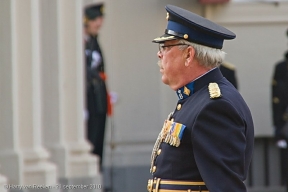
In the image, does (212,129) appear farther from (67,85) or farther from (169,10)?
(67,85)

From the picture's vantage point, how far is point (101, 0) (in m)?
11.1

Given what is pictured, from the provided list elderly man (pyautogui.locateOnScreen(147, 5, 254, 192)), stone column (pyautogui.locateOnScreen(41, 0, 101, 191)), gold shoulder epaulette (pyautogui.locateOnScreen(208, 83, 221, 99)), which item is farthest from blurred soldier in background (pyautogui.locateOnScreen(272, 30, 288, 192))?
gold shoulder epaulette (pyautogui.locateOnScreen(208, 83, 221, 99))

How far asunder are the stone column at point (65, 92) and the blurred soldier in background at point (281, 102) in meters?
2.26

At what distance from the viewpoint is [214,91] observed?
3.72 meters

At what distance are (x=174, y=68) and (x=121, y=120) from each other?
280 inches

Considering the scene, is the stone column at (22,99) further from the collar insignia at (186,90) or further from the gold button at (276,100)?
the collar insignia at (186,90)

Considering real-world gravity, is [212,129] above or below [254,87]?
above

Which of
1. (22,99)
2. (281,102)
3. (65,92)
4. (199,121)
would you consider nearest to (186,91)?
(199,121)

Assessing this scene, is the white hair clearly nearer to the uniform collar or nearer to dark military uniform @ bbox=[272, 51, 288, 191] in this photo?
the uniform collar

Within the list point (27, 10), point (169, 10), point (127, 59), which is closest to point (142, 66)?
point (127, 59)

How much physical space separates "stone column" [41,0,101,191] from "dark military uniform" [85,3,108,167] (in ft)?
1.70

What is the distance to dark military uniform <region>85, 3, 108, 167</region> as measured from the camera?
984 centimetres

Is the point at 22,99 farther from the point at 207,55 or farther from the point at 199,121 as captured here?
the point at 199,121

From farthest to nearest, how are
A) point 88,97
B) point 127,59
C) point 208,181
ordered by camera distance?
1. point 127,59
2. point 88,97
3. point 208,181
